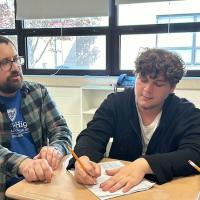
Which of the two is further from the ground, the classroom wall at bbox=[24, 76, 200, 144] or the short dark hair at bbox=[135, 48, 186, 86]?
the short dark hair at bbox=[135, 48, 186, 86]

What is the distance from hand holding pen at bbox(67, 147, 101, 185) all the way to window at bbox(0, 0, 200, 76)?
91.5 inches

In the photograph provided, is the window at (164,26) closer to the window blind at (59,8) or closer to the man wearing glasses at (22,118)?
the window blind at (59,8)

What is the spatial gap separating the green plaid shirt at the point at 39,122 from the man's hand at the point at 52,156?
4.1 inches

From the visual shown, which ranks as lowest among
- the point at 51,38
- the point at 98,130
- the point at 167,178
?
the point at 167,178

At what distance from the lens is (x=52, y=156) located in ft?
4.73

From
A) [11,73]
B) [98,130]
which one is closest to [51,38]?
[11,73]

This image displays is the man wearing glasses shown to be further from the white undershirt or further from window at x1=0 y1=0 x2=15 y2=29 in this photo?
window at x1=0 y1=0 x2=15 y2=29

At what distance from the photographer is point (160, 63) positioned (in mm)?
1503

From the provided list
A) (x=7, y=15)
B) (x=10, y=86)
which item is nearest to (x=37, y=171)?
(x=10, y=86)

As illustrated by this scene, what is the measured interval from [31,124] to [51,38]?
7.25 feet

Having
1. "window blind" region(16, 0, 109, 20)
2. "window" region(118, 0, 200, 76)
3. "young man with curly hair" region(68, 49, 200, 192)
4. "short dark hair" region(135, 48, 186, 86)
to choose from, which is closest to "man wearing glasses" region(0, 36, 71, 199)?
"young man with curly hair" region(68, 49, 200, 192)

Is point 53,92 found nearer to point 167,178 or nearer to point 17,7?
point 17,7

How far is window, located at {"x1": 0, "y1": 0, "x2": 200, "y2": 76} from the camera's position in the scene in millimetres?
3340

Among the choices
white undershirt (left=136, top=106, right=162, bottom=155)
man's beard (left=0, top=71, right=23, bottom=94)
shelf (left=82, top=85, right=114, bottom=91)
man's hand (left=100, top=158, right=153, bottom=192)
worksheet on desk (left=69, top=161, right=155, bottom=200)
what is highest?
man's beard (left=0, top=71, right=23, bottom=94)
